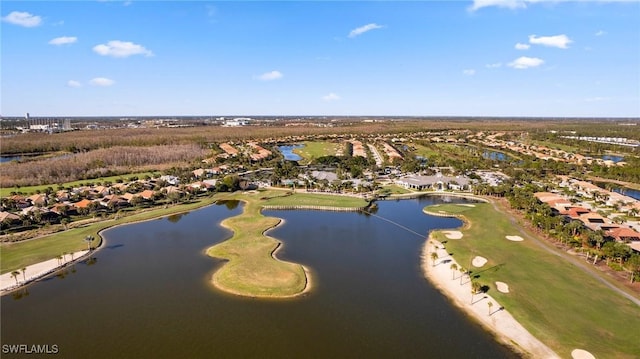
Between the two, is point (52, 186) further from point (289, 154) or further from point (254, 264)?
point (289, 154)

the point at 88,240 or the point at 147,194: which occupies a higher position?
the point at 147,194

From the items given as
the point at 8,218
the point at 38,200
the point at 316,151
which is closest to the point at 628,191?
the point at 316,151

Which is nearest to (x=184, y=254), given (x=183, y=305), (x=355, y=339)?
(x=183, y=305)

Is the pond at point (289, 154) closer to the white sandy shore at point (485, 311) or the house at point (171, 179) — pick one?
the house at point (171, 179)

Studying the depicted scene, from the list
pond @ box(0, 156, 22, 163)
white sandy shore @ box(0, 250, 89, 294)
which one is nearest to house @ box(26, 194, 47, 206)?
white sandy shore @ box(0, 250, 89, 294)

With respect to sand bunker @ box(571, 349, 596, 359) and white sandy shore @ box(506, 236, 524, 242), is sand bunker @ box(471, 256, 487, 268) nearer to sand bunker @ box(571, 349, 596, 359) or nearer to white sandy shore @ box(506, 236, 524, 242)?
white sandy shore @ box(506, 236, 524, 242)

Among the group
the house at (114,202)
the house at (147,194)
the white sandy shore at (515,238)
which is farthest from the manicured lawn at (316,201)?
the white sandy shore at (515,238)

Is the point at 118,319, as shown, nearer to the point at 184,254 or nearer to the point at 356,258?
the point at 184,254
